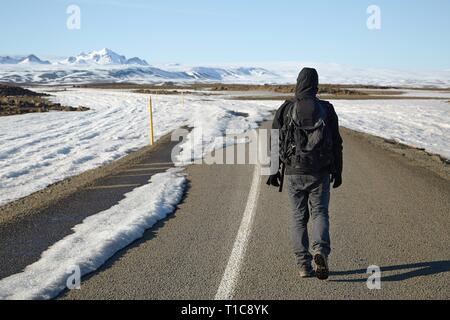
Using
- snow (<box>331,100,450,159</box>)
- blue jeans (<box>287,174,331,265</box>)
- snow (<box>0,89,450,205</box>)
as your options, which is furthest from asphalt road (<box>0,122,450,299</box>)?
snow (<box>331,100,450,159</box>)

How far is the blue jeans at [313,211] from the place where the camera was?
188 inches

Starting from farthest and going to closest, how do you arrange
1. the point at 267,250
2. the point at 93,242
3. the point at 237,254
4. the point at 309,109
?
the point at 93,242 < the point at 267,250 < the point at 237,254 < the point at 309,109

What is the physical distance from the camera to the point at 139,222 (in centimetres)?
676

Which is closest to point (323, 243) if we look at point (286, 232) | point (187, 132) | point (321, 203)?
point (321, 203)

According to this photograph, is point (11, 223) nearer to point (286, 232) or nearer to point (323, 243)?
point (286, 232)

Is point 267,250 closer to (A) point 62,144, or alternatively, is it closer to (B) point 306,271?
(B) point 306,271

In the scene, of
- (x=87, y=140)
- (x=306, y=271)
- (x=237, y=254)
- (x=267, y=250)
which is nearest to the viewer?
(x=306, y=271)

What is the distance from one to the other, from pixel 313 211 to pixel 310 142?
73 centimetres

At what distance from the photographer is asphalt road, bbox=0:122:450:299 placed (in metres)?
4.52

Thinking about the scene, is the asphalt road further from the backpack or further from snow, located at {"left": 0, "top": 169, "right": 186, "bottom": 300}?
the backpack

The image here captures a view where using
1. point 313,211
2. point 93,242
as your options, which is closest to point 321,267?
point 313,211

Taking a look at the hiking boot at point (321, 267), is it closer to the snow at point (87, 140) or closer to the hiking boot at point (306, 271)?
the hiking boot at point (306, 271)

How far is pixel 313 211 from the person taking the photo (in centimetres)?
489
